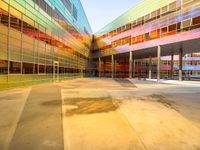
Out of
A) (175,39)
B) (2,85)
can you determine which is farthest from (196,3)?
(2,85)

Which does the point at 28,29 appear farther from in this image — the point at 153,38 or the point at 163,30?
the point at 153,38

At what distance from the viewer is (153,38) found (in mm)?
30422

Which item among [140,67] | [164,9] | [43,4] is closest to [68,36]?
[43,4]

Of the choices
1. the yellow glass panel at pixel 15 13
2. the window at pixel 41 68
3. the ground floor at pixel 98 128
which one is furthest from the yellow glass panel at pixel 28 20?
the ground floor at pixel 98 128

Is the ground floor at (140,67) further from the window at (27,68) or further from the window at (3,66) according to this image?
the window at (3,66)

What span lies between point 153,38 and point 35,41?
66.7 feet

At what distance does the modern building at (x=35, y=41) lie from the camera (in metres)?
15.0

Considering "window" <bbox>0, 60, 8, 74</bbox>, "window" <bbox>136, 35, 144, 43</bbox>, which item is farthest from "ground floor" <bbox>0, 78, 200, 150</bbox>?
"window" <bbox>136, 35, 144, 43</bbox>

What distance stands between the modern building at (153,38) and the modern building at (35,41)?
12.4 meters

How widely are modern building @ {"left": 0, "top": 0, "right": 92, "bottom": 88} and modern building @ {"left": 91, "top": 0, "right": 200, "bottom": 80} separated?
1237 cm

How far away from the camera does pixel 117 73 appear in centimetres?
5206

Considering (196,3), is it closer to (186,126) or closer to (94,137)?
(186,126)

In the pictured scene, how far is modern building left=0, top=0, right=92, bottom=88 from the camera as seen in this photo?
49.3ft

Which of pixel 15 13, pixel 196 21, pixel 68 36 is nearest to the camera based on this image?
pixel 15 13
